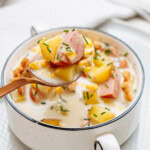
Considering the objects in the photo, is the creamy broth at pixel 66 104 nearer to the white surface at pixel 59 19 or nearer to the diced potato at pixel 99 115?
the diced potato at pixel 99 115

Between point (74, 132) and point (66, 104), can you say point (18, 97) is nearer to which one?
point (66, 104)

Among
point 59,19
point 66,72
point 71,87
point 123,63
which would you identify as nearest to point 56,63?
point 66,72

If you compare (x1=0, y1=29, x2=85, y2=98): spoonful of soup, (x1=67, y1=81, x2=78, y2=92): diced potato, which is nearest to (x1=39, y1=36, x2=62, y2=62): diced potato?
(x1=0, y1=29, x2=85, y2=98): spoonful of soup

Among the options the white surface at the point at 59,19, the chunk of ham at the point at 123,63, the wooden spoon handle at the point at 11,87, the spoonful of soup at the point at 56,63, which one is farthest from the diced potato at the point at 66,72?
the white surface at the point at 59,19

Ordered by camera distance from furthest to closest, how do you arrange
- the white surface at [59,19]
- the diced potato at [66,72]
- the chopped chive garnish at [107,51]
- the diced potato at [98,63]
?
the white surface at [59,19]
the chopped chive garnish at [107,51]
the diced potato at [98,63]
the diced potato at [66,72]

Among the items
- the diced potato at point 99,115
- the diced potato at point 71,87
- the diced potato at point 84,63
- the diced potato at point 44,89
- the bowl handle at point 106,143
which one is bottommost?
the bowl handle at point 106,143

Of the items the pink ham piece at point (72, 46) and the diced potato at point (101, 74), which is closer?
the pink ham piece at point (72, 46)

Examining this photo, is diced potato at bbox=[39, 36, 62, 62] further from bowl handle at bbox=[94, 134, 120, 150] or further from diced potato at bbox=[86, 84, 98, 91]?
bowl handle at bbox=[94, 134, 120, 150]
